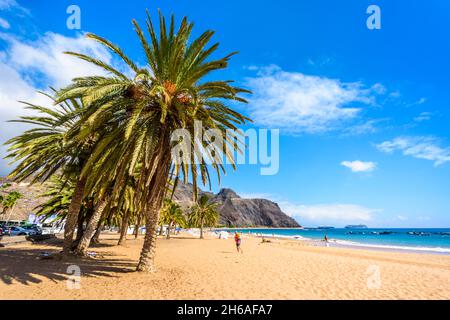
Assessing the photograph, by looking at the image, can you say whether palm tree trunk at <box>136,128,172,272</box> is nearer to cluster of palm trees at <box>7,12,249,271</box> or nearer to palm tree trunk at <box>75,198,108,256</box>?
cluster of palm trees at <box>7,12,249,271</box>

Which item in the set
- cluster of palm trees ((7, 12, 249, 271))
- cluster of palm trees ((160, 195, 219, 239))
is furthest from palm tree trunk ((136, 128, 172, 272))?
cluster of palm trees ((160, 195, 219, 239))

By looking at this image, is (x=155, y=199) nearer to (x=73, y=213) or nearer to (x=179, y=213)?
(x=73, y=213)

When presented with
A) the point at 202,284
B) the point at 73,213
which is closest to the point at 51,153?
the point at 73,213

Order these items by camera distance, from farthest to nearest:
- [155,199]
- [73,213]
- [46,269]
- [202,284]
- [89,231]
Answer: [89,231] < [73,213] < [46,269] < [155,199] < [202,284]

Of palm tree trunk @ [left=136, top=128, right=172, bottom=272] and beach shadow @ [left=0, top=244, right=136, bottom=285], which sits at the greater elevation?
palm tree trunk @ [left=136, top=128, right=172, bottom=272]

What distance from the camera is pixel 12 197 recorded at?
60906 millimetres

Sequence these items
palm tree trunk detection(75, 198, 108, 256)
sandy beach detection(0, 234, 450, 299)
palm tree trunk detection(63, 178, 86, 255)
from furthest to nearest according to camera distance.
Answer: palm tree trunk detection(75, 198, 108, 256), palm tree trunk detection(63, 178, 86, 255), sandy beach detection(0, 234, 450, 299)

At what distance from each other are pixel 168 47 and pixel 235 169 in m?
6.57

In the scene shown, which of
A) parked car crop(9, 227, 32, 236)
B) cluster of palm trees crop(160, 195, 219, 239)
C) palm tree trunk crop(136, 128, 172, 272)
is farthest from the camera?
cluster of palm trees crop(160, 195, 219, 239)

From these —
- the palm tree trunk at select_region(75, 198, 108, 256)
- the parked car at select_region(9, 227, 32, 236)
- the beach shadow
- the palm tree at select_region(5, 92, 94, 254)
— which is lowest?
the parked car at select_region(9, 227, 32, 236)

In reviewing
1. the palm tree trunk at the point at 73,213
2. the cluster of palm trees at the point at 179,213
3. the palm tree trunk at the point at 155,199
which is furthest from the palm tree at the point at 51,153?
the cluster of palm trees at the point at 179,213

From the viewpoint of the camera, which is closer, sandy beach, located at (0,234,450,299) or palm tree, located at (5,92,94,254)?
sandy beach, located at (0,234,450,299)

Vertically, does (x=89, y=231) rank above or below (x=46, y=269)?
above
